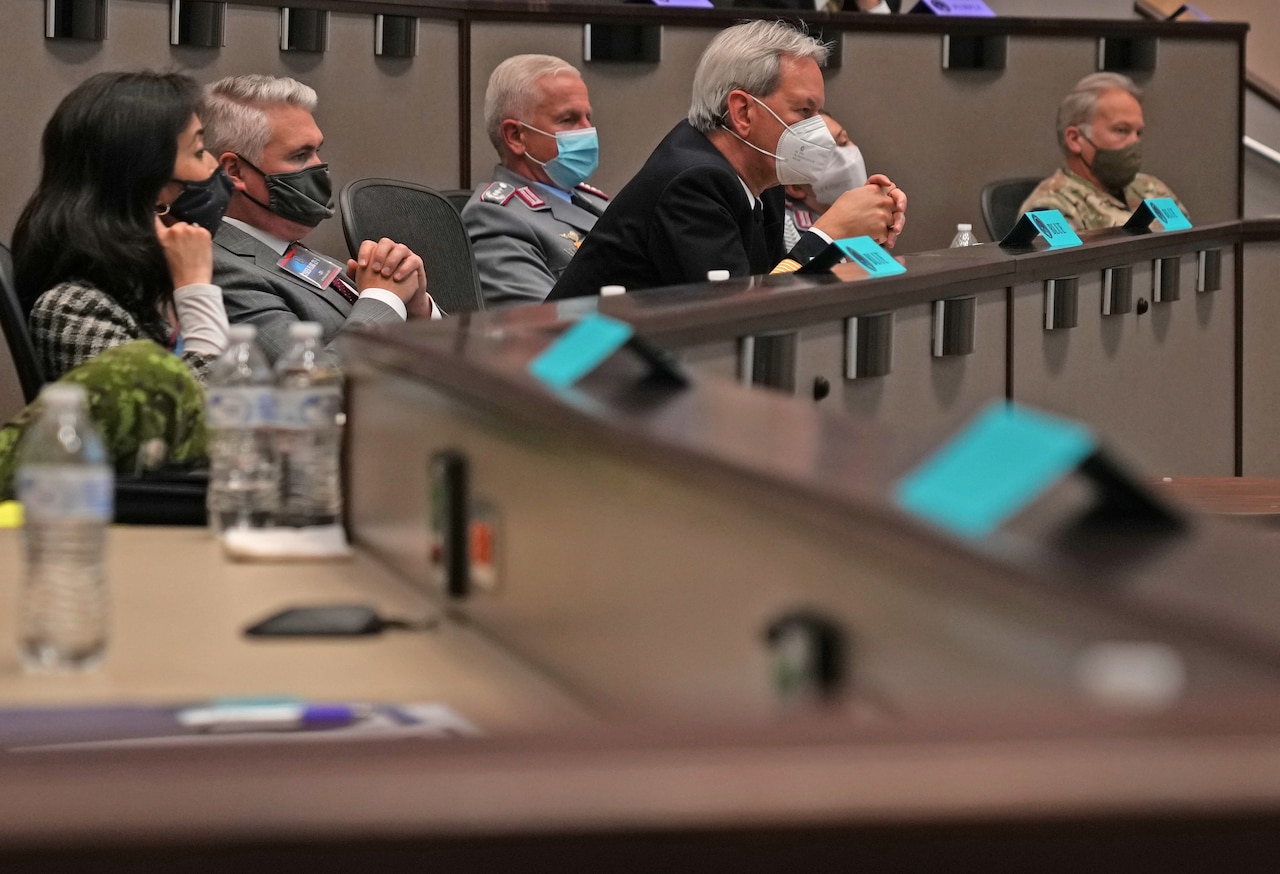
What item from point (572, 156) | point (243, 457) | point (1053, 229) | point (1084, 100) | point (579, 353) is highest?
point (1084, 100)

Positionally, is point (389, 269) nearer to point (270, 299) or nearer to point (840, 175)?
point (270, 299)

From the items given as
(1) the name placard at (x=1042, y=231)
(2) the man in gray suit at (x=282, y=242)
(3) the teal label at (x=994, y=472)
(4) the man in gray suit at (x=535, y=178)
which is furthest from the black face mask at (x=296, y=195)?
(3) the teal label at (x=994, y=472)

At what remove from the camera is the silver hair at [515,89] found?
4305mm

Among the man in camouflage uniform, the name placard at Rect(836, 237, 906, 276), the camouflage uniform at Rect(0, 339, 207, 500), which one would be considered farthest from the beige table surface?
the man in camouflage uniform

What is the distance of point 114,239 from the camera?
2.60 meters

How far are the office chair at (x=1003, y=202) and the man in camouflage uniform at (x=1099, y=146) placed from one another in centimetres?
5

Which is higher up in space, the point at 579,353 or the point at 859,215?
the point at 859,215

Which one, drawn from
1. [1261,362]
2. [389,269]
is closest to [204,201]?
[389,269]

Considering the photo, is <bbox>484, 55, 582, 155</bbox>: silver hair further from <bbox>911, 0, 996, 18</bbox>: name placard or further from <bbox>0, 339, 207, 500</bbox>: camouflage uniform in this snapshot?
<bbox>0, 339, 207, 500</bbox>: camouflage uniform

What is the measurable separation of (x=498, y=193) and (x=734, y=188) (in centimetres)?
107

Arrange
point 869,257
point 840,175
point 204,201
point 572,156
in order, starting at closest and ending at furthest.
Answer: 1. point 869,257
2. point 204,201
3. point 840,175
4. point 572,156

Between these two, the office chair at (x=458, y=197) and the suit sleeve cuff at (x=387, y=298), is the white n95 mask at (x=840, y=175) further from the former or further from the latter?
the suit sleeve cuff at (x=387, y=298)

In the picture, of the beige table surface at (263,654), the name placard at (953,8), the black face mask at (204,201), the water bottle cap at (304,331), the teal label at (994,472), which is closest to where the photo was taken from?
the teal label at (994,472)

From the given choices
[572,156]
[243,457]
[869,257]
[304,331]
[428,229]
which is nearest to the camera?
[243,457]
